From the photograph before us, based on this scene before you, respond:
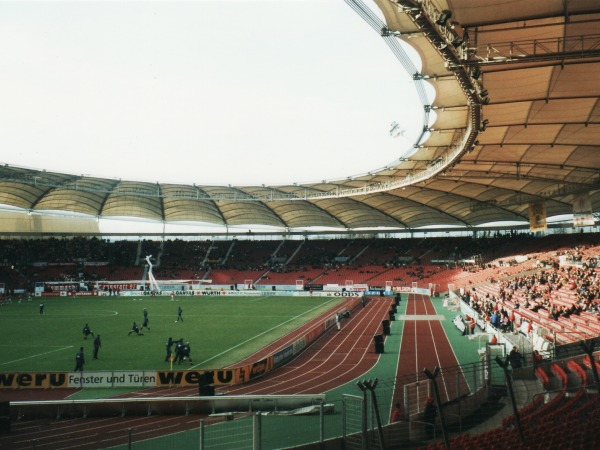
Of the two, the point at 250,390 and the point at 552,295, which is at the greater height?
the point at 552,295

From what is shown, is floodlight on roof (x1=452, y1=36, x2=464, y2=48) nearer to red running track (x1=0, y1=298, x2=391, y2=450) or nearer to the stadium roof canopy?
the stadium roof canopy

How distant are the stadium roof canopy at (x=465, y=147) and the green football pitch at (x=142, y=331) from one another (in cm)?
1190

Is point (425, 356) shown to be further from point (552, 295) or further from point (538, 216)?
point (538, 216)

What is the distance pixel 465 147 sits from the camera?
3033cm

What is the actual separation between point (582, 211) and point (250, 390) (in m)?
30.7

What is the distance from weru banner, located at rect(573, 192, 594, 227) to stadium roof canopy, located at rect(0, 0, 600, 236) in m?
0.32

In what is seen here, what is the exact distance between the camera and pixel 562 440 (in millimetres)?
8047

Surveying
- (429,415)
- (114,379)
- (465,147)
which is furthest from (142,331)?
(429,415)

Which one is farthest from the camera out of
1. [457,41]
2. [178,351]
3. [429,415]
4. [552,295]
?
[552,295]

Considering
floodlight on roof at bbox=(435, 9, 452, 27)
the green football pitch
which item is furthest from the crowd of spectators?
floodlight on roof at bbox=(435, 9, 452, 27)

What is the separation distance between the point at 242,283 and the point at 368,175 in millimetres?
29408

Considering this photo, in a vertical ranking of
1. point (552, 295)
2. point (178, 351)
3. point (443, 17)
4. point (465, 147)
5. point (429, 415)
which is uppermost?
point (465, 147)

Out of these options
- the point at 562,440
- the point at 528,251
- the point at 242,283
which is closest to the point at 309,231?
the point at 242,283

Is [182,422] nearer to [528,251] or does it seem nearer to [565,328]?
[565,328]
